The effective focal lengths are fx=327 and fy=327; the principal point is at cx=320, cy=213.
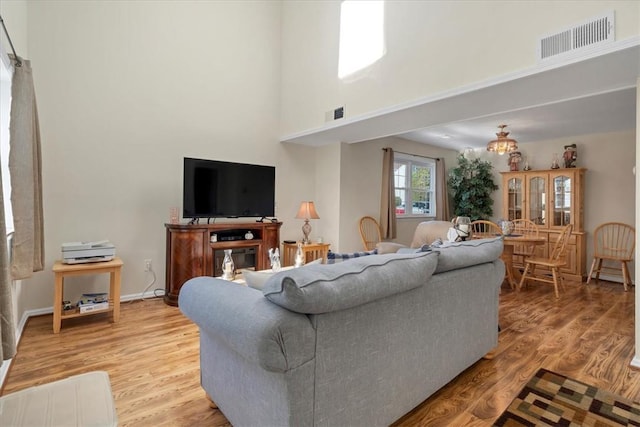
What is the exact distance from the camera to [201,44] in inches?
162

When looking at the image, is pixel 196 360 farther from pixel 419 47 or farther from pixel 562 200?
pixel 562 200

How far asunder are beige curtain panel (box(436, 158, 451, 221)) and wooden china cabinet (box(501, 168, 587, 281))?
1.06m

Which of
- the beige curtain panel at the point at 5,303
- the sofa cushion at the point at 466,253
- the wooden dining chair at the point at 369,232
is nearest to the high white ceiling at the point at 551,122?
the wooden dining chair at the point at 369,232

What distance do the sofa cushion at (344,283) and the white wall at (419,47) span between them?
2086 millimetres

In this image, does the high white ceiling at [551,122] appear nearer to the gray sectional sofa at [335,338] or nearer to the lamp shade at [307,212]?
the lamp shade at [307,212]

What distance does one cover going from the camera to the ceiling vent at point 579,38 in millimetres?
2133

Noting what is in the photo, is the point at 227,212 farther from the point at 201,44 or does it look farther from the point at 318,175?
the point at 201,44

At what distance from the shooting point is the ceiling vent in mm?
2133

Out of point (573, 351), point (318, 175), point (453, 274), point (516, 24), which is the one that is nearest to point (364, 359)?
point (453, 274)

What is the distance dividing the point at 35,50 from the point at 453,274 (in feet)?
13.6

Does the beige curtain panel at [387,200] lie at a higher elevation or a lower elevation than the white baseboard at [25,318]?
higher


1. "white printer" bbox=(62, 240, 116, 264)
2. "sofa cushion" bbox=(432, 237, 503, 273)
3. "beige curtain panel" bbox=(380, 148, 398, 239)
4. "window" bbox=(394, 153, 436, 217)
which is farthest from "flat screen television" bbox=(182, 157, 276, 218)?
"window" bbox=(394, 153, 436, 217)

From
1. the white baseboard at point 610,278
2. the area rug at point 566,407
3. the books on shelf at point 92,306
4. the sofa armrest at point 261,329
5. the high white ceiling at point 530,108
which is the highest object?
the high white ceiling at point 530,108

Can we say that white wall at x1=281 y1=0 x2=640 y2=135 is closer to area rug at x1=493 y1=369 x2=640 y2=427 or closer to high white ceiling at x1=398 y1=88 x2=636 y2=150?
high white ceiling at x1=398 y1=88 x2=636 y2=150
